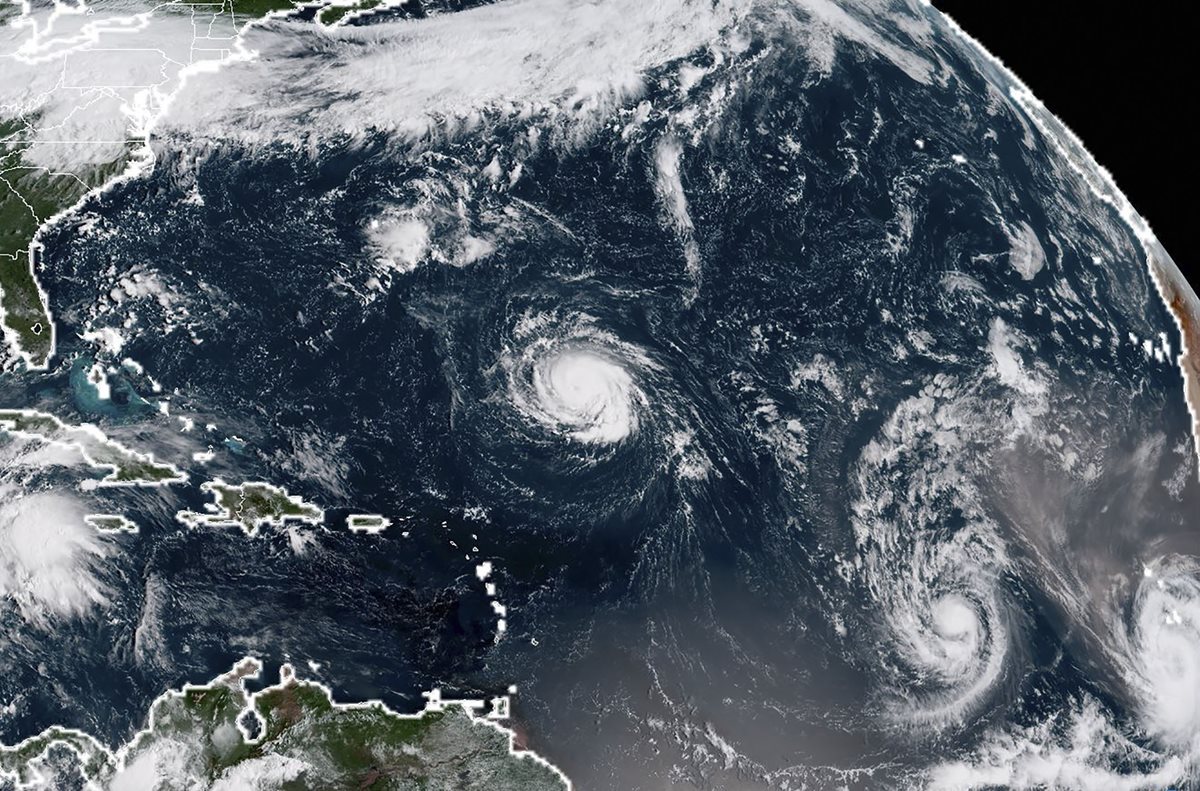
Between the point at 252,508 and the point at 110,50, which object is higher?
the point at 110,50

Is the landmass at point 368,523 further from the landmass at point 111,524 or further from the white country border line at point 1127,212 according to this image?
the white country border line at point 1127,212

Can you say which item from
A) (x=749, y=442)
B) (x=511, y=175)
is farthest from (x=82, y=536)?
(x=749, y=442)

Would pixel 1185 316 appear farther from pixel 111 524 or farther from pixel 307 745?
pixel 111 524

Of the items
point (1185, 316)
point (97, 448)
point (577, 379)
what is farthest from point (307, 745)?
point (1185, 316)

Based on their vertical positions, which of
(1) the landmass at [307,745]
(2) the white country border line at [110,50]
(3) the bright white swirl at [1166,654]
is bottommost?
(1) the landmass at [307,745]

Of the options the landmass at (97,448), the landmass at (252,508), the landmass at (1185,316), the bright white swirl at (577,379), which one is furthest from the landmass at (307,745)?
the landmass at (1185,316)

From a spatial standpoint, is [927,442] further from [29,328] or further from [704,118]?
[29,328]
